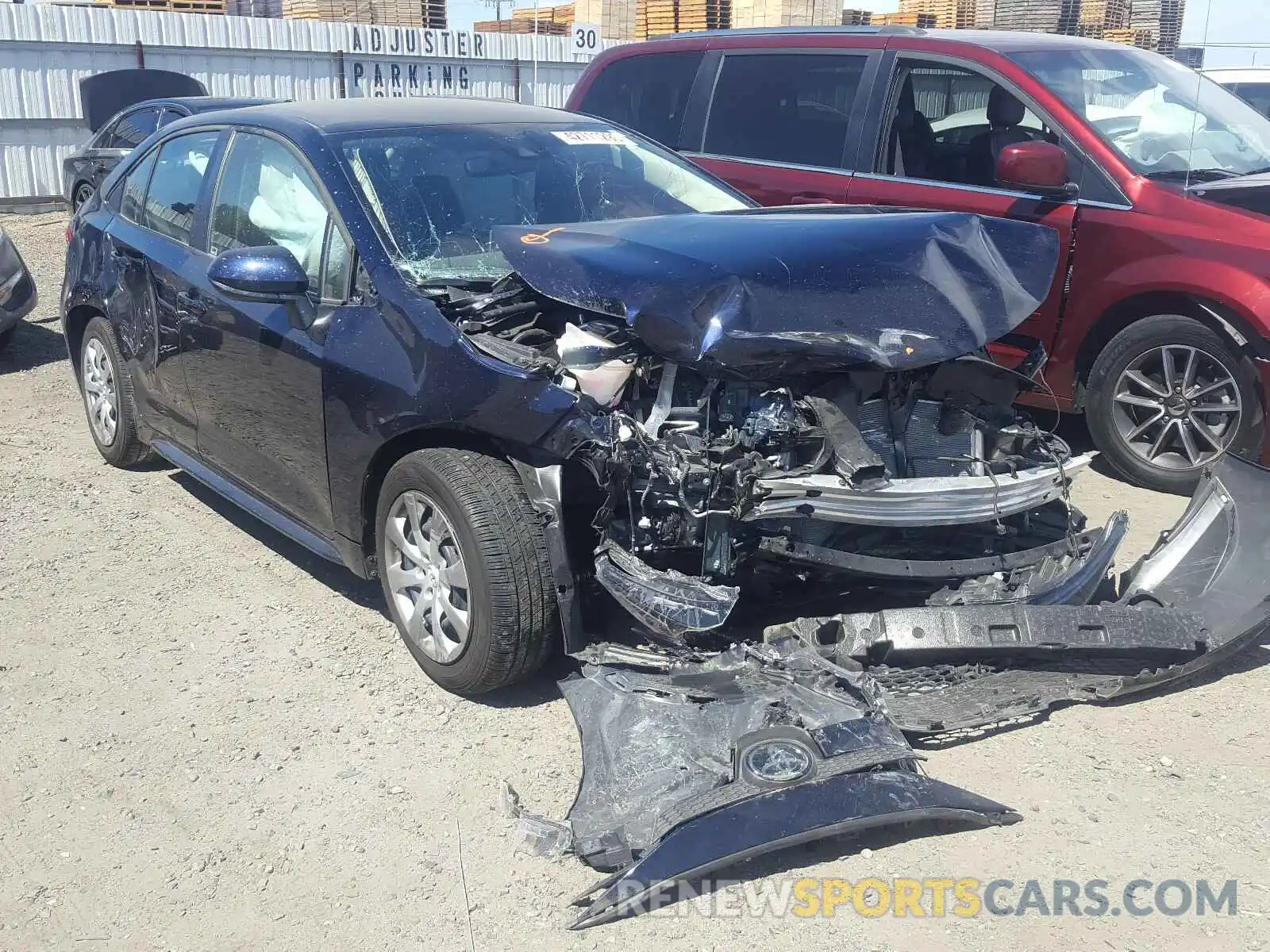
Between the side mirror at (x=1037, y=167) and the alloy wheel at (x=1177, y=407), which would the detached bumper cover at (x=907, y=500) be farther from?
the side mirror at (x=1037, y=167)

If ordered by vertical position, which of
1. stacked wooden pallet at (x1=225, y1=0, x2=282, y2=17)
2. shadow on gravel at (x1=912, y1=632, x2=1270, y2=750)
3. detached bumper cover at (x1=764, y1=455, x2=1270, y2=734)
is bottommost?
shadow on gravel at (x1=912, y1=632, x2=1270, y2=750)

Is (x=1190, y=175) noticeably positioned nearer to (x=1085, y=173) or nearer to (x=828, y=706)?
(x=1085, y=173)

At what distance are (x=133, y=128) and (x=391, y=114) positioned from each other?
851cm

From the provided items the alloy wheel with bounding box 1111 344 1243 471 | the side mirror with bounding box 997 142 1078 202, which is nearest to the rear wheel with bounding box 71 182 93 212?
the side mirror with bounding box 997 142 1078 202

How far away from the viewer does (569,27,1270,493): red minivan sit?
5172 millimetres

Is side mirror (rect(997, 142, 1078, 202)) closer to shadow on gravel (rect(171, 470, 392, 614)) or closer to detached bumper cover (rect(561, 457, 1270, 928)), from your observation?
detached bumper cover (rect(561, 457, 1270, 928))

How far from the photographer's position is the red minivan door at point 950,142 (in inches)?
227

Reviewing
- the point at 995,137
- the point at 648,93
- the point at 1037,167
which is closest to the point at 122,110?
the point at 648,93

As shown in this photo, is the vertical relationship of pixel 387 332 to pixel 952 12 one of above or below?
below

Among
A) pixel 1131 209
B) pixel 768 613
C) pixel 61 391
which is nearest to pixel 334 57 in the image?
pixel 61 391

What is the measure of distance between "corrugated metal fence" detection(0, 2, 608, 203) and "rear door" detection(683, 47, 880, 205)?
1326 cm

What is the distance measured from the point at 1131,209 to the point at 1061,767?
10.0ft

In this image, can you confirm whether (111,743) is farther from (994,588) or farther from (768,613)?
(994,588)

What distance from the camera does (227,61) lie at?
18141mm
